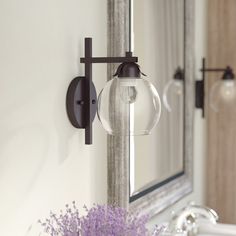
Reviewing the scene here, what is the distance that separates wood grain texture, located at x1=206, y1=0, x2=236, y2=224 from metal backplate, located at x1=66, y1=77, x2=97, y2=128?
1.09 metres

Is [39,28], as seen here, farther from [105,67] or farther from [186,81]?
[186,81]

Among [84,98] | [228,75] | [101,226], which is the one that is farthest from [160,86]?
[101,226]

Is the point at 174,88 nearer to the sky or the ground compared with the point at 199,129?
nearer to the sky

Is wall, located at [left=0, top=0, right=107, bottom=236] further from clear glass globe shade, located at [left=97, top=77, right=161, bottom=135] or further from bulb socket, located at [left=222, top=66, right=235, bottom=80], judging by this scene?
bulb socket, located at [left=222, top=66, right=235, bottom=80]

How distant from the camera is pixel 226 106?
2178 mm

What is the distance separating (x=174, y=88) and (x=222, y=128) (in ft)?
1.57

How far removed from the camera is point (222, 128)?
7.20ft

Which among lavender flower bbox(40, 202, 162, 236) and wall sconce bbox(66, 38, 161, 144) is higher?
wall sconce bbox(66, 38, 161, 144)

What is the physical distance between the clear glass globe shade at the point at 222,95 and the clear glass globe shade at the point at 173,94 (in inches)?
9.2

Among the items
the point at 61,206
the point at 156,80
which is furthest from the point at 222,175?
the point at 61,206

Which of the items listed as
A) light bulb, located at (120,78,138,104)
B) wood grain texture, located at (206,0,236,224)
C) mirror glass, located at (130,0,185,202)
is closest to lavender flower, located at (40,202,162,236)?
light bulb, located at (120,78,138,104)

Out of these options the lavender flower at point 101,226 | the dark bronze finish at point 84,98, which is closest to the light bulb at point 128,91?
the dark bronze finish at point 84,98

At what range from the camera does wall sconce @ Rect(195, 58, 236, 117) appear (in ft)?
6.60

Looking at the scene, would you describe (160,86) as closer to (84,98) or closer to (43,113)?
(84,98)
